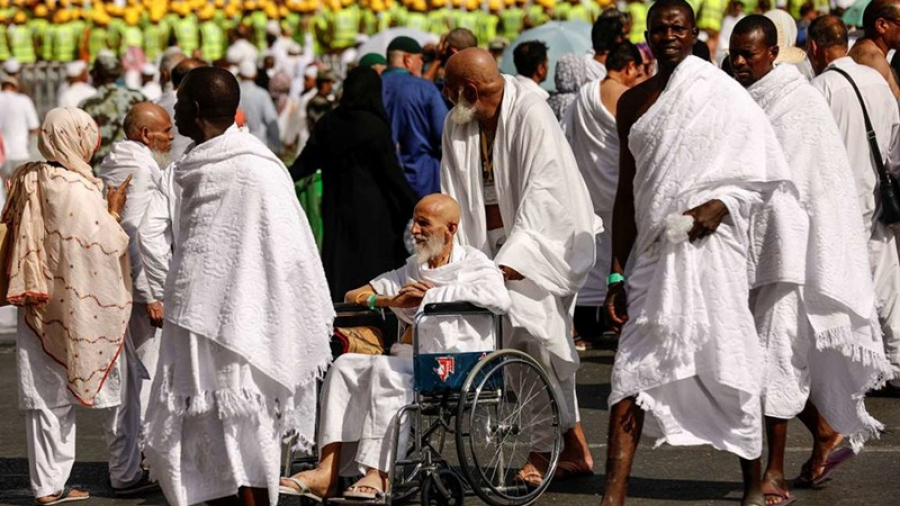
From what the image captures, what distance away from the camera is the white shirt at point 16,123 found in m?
21.7

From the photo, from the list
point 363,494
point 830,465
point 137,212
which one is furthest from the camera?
point 137,212

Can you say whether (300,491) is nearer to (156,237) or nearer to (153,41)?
(156,237)

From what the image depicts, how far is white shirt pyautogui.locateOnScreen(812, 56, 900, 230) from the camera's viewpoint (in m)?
10.0

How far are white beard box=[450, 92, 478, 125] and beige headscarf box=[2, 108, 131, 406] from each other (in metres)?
1.71

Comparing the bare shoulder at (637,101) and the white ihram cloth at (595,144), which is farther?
the white ihram cloth at (595,144)

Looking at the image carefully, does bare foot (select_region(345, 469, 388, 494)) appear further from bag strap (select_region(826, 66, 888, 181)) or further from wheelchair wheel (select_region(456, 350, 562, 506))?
bag strap (select_region(826, 66, 888, 181))

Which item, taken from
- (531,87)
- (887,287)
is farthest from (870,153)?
(531,87)

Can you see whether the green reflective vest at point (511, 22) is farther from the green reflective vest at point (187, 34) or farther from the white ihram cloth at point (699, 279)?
the white ihram cloth at point (699, 279)

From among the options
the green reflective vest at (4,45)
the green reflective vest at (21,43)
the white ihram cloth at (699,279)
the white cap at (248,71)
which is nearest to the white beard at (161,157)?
the white ihram cloth at (699,279)

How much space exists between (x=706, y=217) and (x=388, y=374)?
1.59 m

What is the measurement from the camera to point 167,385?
6926 millimetres

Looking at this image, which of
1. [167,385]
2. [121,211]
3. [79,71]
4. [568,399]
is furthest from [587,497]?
[79,71]

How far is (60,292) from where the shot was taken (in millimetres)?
8469

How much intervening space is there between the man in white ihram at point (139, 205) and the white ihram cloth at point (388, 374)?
1.36m
